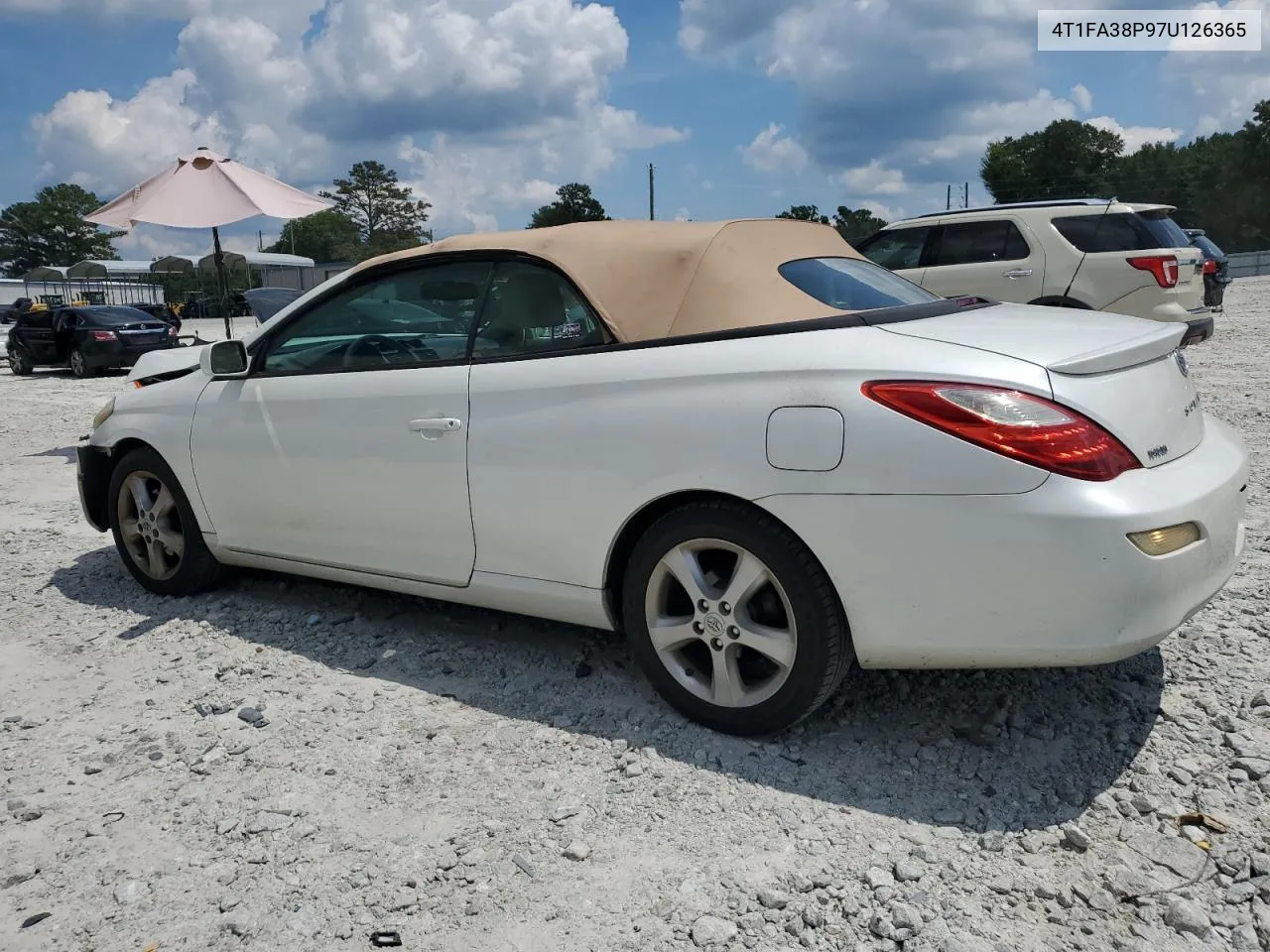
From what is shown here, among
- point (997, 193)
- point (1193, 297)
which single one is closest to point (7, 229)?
point (997, 193)

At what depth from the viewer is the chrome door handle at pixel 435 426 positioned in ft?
11.3

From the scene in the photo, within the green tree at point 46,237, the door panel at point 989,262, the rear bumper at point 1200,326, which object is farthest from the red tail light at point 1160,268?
the green tree at point 46,237

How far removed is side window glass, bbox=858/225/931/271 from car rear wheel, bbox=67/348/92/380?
15.4 m

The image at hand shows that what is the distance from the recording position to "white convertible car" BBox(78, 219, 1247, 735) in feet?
8.21

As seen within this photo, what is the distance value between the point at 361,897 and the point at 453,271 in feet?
7.18

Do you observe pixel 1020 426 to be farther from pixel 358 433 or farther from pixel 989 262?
pixel 989 262

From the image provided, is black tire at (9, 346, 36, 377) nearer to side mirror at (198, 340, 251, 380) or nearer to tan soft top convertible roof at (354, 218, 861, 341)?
side mirror at (198, 340, 251, 380)

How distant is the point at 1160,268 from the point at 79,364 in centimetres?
1831

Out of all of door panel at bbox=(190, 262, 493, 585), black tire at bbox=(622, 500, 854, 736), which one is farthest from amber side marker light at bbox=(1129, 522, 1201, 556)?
door panel at bbox=(190, 262, 493, 585)

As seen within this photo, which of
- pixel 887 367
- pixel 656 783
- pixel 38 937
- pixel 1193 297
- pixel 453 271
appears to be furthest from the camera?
pixel 1193 297

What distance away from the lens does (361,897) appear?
2.40 meters

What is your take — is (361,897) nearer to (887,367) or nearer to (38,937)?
(38,937)

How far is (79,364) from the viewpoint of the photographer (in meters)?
18.9

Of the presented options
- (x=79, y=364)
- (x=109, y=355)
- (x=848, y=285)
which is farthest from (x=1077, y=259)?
(x=79, y=364)
